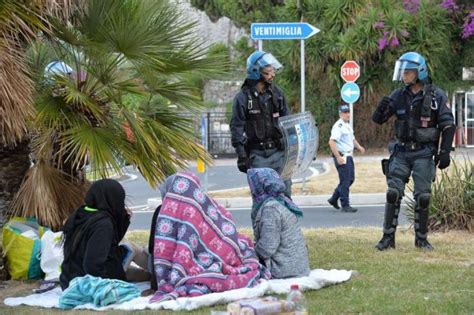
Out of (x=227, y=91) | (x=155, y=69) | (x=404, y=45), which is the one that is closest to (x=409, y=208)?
(x=155, y=69)

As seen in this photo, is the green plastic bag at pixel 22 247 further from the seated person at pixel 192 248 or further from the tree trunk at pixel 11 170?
the seated person at pixel 192 248

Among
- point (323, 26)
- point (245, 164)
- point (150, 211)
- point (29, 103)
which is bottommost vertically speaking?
point (150, 211)

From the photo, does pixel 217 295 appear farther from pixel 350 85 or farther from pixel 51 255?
pixel 350 85

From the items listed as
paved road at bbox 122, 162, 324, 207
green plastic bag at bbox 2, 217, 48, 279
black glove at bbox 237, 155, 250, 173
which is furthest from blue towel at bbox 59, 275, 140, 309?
paved road at bbox 122, 162, 324, 207

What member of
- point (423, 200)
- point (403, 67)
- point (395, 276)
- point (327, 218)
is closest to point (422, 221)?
point (423, 200)

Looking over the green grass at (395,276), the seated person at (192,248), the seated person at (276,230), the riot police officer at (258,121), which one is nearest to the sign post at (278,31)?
the green grass at (395,276)

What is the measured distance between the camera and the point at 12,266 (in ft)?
25.9

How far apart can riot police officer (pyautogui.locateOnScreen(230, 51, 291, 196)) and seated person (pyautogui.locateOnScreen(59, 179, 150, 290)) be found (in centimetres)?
187

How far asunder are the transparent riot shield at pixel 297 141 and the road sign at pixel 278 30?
5.10 meters

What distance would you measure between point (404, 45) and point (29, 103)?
22813mm

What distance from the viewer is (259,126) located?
8.66 meters

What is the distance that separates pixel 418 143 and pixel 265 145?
1480mm

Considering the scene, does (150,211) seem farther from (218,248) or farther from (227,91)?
(227,91)

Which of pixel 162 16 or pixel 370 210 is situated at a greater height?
pixel 162 16
